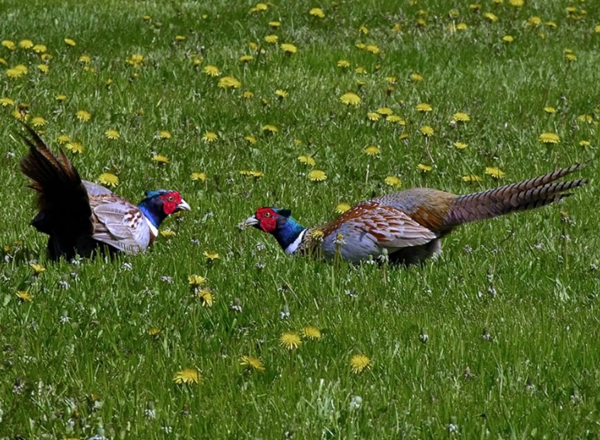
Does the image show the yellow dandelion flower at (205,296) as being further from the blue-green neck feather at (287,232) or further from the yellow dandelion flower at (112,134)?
the yellow dandelion flower at (112,134)

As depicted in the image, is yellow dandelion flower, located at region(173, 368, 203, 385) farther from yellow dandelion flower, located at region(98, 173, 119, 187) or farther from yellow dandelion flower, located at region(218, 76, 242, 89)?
yellow dandelion flower, located at region(218, 76, 242, 89)

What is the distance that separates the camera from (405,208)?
586 cm

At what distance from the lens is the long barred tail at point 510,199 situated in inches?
220

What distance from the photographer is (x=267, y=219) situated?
5934mm

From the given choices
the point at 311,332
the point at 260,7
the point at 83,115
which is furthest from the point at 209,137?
the point at 260,7

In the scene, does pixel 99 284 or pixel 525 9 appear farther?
pixel 525 9

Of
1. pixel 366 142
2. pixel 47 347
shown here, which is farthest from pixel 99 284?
pixel 366 142

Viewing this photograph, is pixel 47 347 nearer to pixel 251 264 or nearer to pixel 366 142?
pixel 251 264

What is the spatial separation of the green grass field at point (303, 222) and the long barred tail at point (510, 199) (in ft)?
0.82

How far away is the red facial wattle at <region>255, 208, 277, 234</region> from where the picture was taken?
19.5 feet

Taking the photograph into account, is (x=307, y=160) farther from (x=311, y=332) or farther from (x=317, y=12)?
(x=317, y=12)

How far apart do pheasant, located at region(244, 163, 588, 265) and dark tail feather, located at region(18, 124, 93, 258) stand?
3.03 ft

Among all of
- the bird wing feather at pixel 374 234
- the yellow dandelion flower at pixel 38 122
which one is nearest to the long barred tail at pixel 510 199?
the bird wing feather at pixel 374 234

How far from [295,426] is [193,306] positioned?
1.12 m
